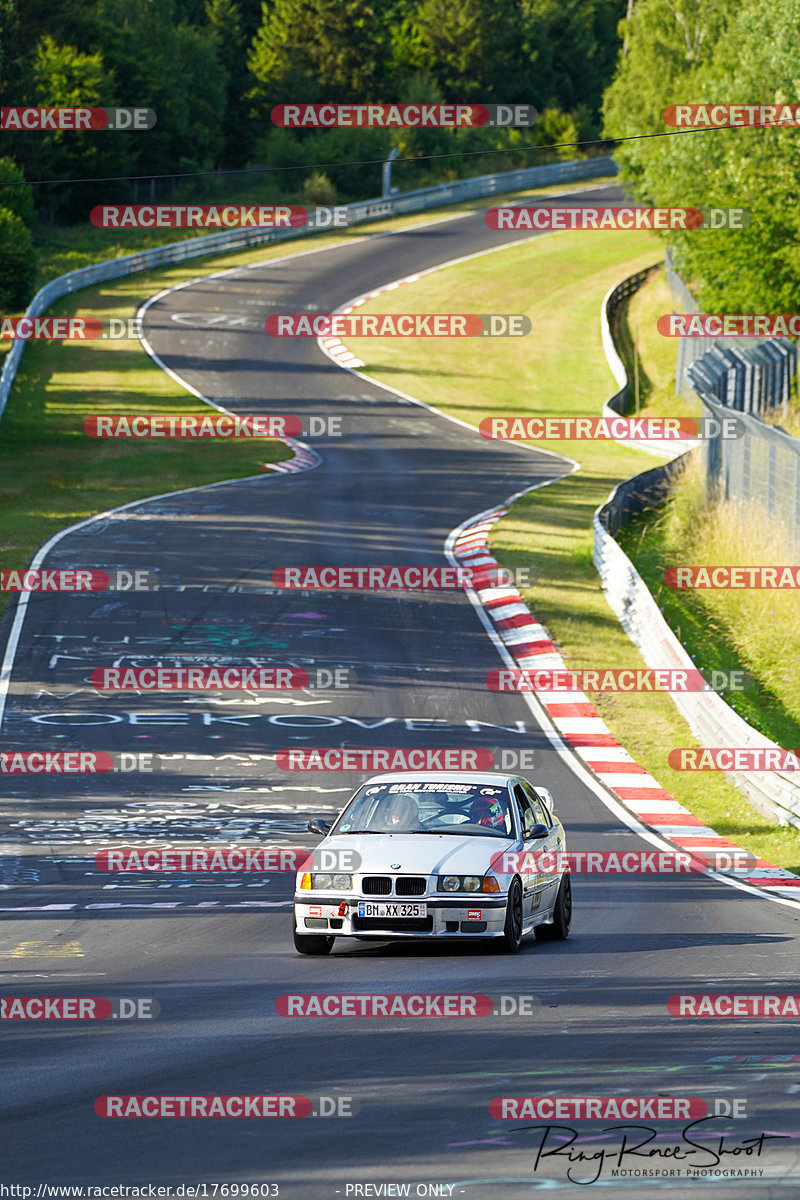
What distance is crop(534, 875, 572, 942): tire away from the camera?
37.5 feet

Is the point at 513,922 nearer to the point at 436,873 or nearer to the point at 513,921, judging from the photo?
the point at 513,921

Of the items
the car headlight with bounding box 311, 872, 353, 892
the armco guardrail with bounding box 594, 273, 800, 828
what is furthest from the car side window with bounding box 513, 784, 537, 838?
the armco guardrail with bounding box 594, 273, 800, 828

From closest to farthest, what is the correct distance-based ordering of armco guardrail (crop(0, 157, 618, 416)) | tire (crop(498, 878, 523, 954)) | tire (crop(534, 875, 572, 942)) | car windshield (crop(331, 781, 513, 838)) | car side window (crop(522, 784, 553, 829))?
tire (crop(498, 878, 523, 954)) → car windshield (crop(331, 781, 513, 838)) → tire (crop(534, 875, 572, 942)) → car side window (crop(522, 784, 553, 829)) → armco guardrail (crop(0, 157, 618, 416))

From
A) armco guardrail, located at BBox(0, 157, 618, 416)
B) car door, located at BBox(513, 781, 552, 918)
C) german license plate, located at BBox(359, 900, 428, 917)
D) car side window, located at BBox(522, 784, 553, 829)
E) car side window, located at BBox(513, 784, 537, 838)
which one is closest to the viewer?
german license plate, located at BBox(359, 900, 428, 917)

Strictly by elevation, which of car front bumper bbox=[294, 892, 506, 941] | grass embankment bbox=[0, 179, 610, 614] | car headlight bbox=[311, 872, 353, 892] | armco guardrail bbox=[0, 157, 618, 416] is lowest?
grass embankment bbox=[0, 179, 610, 614]

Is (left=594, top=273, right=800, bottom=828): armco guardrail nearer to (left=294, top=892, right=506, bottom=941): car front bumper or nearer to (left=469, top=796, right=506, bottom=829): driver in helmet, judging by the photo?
(left=469, top=796, right=506, bottom=829): driver in helmet

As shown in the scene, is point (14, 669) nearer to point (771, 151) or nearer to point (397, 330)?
point (771, 151)

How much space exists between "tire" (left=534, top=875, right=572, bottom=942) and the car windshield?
661 mm

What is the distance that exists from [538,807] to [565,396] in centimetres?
3829

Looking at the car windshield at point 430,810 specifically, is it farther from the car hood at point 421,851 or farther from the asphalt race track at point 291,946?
the asphalt race track at point 291,946

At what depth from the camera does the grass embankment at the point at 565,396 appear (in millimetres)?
19727

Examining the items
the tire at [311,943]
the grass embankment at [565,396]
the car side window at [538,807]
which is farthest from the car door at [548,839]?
the grass embankment at [565,396]

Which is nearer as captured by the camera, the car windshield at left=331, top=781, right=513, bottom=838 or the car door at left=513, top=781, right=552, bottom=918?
the car door at left=513, top=781, right=552, bottom=918

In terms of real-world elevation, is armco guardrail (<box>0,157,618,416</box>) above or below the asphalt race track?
above
